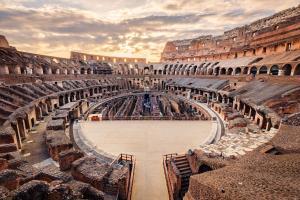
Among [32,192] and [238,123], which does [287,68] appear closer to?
[238,123]

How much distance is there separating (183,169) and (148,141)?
5.10 metres

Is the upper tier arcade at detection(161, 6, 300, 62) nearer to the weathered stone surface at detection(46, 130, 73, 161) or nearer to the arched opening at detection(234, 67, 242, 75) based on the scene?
the arched opening at detection(234, 67, 242, 75)

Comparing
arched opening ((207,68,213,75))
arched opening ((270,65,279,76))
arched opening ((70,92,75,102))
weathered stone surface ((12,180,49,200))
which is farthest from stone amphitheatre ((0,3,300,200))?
arched opening ((270,65,279,76))

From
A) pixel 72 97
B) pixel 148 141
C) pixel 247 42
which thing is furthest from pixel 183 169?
pixel 247 42

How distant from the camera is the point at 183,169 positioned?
→ 10914mm

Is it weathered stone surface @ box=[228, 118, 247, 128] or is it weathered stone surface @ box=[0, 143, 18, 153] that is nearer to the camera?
weathered stone surface @ box=[0, 143, 18, 153]

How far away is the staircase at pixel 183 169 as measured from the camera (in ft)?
32.2

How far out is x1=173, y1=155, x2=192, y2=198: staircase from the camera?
981 cm

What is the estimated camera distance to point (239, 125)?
52.3 feet

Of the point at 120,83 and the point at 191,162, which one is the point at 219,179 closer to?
the point at 191,162

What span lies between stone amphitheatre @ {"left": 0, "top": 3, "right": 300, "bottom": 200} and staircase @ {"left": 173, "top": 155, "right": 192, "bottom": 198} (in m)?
0.08

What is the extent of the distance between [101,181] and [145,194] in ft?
8.45

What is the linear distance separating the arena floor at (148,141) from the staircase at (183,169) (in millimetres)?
1065

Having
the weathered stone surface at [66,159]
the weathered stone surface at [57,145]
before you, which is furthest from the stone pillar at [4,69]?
the weathered stone surface at [66,159]
